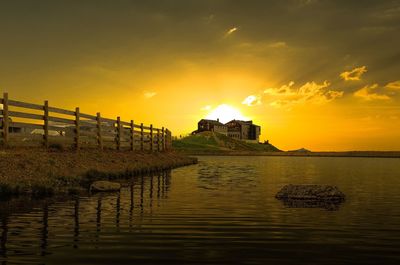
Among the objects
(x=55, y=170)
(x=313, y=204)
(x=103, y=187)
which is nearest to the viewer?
(x=313, y=204)

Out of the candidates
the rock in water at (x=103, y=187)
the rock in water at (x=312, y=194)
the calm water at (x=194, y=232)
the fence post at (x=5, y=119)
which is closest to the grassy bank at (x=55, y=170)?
the rock in water at (x=103, y=187)

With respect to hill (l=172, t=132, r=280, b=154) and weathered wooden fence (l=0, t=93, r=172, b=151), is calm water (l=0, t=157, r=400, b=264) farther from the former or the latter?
hill (l=172, t=132, r=280, b=154)

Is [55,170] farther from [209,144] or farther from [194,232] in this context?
[209,144]

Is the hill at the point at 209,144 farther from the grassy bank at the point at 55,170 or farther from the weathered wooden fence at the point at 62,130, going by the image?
the grassy bank at the point at 55,170

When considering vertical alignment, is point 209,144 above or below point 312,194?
above

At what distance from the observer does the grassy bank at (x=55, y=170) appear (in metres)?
16.3

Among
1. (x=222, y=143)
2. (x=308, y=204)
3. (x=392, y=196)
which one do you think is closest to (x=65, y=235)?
(x=308, y=204)

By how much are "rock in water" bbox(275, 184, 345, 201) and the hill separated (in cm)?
14363

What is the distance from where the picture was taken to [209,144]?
181m

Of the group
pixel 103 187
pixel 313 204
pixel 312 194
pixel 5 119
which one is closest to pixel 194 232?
pixel 313 204

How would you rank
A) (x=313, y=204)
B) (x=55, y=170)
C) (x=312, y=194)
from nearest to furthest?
(x=313, y=204), (x=312, y=194), (x=55, y=170)

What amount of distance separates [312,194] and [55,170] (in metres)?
11.2

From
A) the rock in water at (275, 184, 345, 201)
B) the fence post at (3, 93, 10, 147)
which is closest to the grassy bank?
the fence post at (3, 93, 10, 147)

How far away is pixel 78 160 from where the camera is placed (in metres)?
23.6
